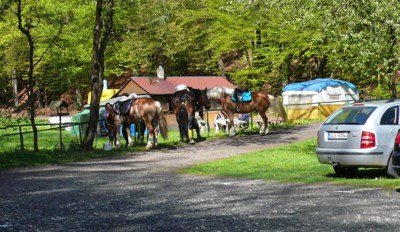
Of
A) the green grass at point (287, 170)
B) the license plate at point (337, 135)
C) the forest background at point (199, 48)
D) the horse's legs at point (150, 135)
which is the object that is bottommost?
the green grass at point (287, 170)

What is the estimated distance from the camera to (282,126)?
3344 cm

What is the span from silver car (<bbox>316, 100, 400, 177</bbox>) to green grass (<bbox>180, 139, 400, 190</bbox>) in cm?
44

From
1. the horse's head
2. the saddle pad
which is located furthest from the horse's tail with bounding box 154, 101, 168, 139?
the saddle pad

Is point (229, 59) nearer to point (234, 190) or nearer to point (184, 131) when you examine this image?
point (184, 131)

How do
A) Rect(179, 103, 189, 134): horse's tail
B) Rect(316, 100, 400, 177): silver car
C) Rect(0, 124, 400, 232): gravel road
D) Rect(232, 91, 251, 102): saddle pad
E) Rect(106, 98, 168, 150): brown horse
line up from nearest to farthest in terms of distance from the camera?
Rect(0, 124, 400, 232): gravel road < Rect(316, 100, 400, 177): silver car < Rect(106, 98, 168, 150): brown horse < Rect(179, 103, 189, 134): horse's tail < Rect(232, 91, 251, 102): saddle pad

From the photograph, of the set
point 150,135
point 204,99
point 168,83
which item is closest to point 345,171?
point 150,135

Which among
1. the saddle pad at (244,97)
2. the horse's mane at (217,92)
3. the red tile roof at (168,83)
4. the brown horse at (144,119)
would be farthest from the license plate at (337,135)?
the red tile roof at (168,83)

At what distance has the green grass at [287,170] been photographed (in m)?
13.9

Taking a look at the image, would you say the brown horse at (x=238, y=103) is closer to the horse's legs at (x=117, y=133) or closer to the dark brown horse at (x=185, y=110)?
the dark brown horse at (x=185, y=110)

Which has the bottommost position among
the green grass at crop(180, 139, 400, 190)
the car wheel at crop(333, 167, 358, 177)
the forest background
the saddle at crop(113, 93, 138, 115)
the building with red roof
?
the green grass at crop(180, 139, 400, 190)

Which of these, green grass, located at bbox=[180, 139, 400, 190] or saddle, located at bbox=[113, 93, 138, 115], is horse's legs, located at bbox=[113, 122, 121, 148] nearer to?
saddle, located at bbox=[113, 93, 138, 115]

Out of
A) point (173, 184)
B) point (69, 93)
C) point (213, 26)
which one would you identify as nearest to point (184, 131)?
point (173, 184)

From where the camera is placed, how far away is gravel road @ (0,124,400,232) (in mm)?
8508

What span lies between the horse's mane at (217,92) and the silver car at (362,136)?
46.2ft
